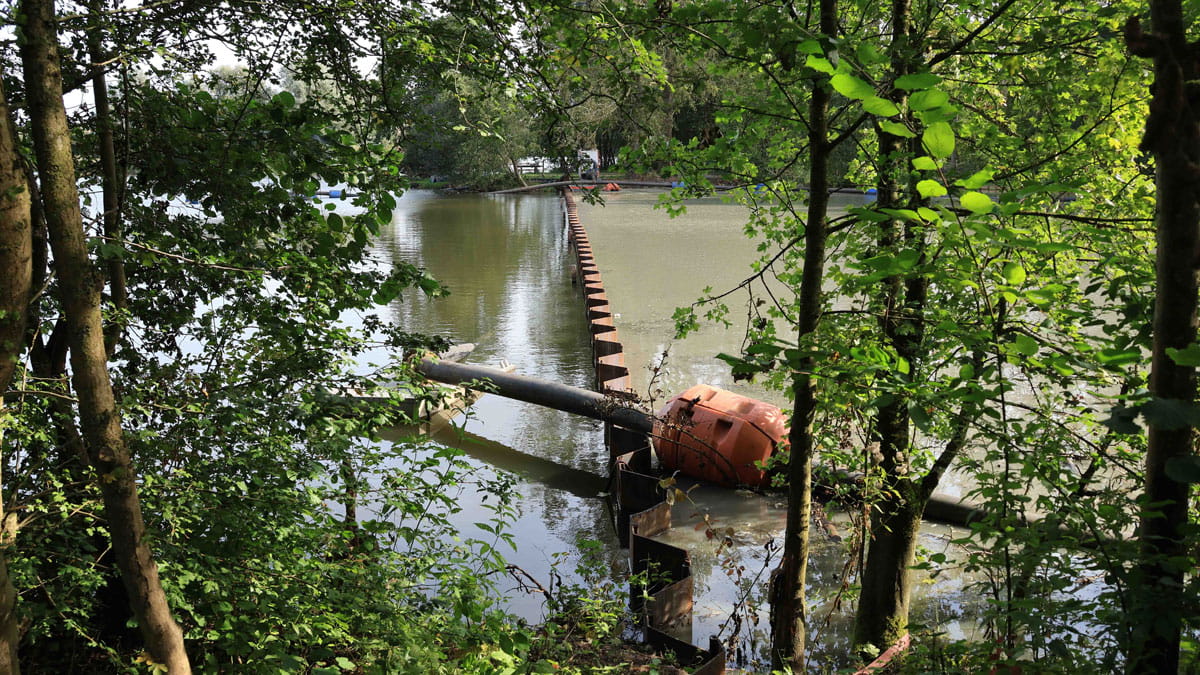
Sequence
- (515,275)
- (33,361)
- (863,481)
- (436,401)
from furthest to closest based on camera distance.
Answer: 1. (515,275)
2. (863,481)
3. (33,361)
4. (436,401)

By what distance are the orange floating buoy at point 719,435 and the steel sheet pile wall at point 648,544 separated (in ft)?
1.23

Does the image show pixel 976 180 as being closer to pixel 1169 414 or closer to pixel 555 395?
pixel 1169 414

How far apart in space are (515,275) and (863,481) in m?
18.4

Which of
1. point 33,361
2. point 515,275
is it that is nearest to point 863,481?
point 33,361

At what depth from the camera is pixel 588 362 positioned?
1380cm

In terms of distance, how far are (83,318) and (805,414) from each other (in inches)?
122

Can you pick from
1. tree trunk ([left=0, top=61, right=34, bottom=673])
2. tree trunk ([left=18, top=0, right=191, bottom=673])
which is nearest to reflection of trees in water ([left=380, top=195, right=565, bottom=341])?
tree trunk ([left=18, top=0, right=191, bottom=673])

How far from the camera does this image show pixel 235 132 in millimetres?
3559

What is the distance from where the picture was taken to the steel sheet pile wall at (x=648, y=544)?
219 inches

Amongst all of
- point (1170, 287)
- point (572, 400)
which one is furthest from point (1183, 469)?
point (572, 400)

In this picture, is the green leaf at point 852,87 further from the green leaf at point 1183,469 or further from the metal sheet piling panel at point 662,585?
the metal sheet piling panel at point 662,585

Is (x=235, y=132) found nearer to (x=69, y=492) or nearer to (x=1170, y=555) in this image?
(x=69, y=492)

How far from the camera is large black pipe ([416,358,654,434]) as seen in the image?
29.7ft

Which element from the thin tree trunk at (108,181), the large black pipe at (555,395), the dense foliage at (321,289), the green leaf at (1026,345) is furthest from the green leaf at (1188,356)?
the large black pipe at (555,395)
